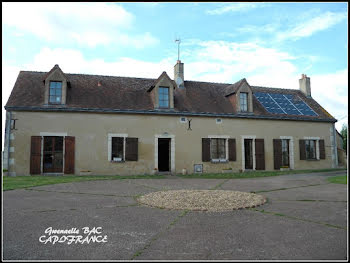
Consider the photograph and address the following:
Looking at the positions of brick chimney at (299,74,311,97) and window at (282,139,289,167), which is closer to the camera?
window at (282,139,289,167)

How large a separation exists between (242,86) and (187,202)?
12080mm

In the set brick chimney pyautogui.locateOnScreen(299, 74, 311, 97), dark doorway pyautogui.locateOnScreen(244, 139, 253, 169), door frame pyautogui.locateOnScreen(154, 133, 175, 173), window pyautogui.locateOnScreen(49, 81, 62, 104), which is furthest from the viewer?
brick chimney pyautogui.locateOnScreen(299, 74, 311, 97)

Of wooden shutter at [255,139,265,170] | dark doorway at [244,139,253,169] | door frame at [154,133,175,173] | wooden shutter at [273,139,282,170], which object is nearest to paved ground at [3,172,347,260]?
door frame at [154,133,175,173]

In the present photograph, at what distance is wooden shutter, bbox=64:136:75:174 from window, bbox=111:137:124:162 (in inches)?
75.9

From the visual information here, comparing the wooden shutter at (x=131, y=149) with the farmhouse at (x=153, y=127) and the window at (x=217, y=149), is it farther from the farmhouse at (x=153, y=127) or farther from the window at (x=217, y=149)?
the window at (x=217, y=149)

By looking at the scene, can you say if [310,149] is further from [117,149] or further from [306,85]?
[117,149]

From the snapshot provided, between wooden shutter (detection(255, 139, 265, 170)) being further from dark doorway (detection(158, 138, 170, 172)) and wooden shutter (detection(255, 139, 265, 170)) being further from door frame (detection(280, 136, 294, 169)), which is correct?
dark doorway (detection(158, 138, 170, 172))

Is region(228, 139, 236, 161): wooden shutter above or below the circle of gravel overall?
above

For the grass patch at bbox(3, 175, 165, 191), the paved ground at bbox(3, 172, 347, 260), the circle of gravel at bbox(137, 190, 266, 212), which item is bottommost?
the paved ground at bbox(3, 172, 347, 260)

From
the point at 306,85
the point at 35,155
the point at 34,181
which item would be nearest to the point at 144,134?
the point at 35,155

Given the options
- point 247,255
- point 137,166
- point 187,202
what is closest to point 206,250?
point 247,255

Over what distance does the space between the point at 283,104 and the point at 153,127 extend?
347 inches

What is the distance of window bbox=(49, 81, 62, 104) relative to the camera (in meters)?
14.1

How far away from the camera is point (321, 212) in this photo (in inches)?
206
